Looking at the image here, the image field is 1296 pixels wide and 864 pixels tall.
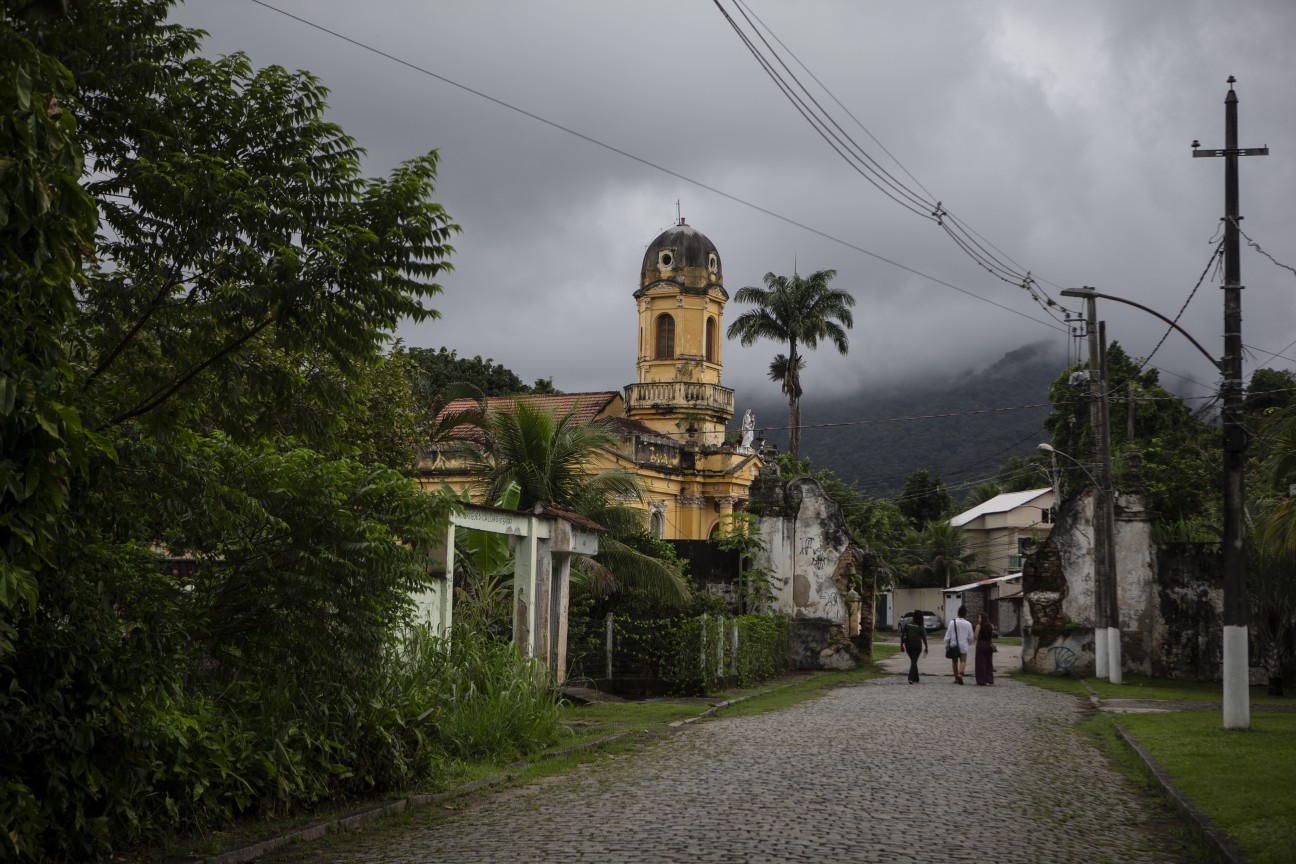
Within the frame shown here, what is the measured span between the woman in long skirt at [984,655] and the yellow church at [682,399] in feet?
73.9

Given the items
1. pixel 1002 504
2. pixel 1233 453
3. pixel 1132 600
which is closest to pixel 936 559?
pixel 1002 504

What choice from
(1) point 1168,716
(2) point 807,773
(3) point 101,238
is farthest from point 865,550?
(3) point 101,238

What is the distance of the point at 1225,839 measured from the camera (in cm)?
840

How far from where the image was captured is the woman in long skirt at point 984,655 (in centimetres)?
2602

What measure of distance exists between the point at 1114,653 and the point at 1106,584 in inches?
53.7

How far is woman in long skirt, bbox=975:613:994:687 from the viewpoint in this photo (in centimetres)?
2602

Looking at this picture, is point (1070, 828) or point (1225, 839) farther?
point (1070, 828)

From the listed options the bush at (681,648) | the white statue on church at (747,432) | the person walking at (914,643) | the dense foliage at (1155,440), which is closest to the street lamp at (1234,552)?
the bush at (681,648)

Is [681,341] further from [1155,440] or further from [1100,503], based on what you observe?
[1100,503]

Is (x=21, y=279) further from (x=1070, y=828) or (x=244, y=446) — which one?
(x=1070, y=828)

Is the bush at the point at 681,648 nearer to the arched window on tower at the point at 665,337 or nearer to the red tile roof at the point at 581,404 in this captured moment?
the red tile roof at the point at 581,404

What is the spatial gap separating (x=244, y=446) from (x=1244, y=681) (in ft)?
39.6

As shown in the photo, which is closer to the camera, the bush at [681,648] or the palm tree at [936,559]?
the bush at [681,648]

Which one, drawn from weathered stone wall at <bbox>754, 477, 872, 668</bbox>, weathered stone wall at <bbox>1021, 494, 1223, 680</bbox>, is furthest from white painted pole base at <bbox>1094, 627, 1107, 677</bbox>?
weathered stone wall at <bbox>754, 477, 872, 668</bbox>
